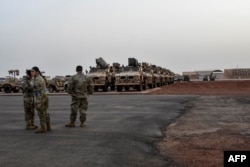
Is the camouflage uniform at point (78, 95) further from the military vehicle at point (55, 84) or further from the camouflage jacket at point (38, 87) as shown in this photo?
the military vehicle at point (55, 84)

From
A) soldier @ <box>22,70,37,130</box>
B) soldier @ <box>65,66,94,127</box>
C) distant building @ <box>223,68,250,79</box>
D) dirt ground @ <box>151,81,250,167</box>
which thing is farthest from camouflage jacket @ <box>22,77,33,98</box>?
distant building @ <box>223,68,250,79</box>

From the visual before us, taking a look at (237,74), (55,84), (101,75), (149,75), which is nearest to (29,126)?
(101,75)

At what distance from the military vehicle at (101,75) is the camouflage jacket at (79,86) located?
29.1 meters

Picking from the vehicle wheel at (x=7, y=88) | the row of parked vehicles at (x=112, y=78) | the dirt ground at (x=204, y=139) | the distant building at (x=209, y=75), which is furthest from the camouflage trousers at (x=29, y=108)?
the distant building at (x=209, y=75)

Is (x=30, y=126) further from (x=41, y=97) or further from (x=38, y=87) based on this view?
(x=38, y=87)

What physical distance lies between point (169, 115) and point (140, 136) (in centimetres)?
597

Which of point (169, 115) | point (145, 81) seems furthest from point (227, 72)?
point (169, 115)

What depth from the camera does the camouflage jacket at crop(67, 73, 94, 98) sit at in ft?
42.1

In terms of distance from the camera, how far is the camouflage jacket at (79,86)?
12844 millimetres

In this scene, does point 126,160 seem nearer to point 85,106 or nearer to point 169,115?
point 85,106

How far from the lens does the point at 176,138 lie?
10.9 meters

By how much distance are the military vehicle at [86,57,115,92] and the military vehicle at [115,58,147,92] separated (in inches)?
54.4

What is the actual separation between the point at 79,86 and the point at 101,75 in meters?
29.8

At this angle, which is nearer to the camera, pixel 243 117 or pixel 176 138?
pixel 176 138
